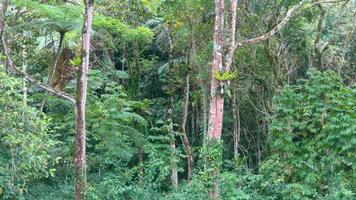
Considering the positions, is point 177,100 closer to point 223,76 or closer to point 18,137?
point 223,76

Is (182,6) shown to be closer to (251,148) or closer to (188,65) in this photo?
(188,65)

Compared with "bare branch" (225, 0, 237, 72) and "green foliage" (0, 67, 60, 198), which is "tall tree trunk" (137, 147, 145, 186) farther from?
"green foliage" (0, 67, 60, 198)

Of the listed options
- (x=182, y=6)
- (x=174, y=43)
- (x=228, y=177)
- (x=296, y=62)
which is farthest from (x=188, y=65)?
(x=228, y=177)

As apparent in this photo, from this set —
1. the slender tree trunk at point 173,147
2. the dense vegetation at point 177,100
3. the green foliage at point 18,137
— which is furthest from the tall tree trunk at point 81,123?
the slender tree trunk at point 173,147

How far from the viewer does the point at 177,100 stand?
15.2 metres

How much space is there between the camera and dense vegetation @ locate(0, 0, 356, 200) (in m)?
9.48

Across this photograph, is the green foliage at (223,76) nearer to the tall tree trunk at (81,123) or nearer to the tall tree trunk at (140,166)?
the tall tree trunk at (81,123)

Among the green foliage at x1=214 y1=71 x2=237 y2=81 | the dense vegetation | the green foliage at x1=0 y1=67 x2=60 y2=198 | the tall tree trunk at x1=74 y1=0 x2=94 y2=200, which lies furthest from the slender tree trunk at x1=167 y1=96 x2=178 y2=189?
the green foliage at x1=0 y1=67 x2=60 y2=198

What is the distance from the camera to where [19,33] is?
13.8 m

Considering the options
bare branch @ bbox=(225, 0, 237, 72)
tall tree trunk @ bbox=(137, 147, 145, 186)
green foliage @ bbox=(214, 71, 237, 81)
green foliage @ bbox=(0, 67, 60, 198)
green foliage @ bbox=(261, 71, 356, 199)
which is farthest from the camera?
tall tree trunk @ bbox=(137, 147, 145, 186)

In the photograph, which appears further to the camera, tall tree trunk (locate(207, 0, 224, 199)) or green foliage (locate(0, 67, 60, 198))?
tall tree trunk (locate(207, 0, 224, 199))

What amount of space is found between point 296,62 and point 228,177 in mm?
4613

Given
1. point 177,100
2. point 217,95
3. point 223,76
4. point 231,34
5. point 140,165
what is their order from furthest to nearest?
point 177,100 → point 140,165 → point 231,34 → point 217,95 → point 223,76

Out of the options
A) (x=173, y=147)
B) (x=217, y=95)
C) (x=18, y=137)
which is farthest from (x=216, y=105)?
(x=18, y=137)
